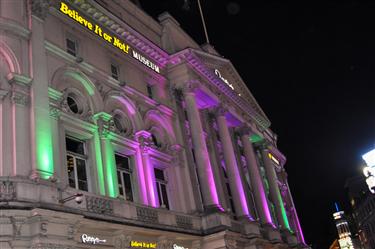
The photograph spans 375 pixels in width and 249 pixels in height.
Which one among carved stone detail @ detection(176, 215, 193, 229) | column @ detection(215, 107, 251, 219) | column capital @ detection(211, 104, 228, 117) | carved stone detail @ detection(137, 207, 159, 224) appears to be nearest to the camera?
carved stone detail @ detection(137, 207, 159, 224)

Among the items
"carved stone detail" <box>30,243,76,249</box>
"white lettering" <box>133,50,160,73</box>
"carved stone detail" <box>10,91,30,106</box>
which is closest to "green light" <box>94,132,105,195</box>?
"carved stone detail" <box>10,91,30,106</box>

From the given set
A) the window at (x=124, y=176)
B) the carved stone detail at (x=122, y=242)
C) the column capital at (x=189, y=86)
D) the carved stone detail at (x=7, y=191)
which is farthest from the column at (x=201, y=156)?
the carved stone detail at (x=7, y=191)

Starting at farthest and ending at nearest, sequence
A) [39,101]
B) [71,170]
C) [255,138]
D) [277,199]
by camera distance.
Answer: [255,138] → [277,199] → [71,170] → [39,101]

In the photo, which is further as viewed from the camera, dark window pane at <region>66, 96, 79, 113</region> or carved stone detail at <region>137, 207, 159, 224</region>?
dark window pane at <region>66, 96, 79, 113</region>

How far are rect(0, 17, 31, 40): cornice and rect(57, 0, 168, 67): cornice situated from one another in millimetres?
4049

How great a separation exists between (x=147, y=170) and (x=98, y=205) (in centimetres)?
571

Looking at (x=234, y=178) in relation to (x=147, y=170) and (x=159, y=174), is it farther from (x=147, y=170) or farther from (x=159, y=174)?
(x=147, y=170)

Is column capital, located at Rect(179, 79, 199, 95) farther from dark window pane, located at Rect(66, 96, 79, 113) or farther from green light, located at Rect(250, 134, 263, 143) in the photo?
green light, located at Rect(250, 134, 263, 143)

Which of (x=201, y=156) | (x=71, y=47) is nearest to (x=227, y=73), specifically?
(x=201, y=156)

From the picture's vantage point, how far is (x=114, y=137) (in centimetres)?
2262

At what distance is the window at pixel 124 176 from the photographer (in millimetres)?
22703

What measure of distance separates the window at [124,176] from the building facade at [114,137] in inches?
3.1

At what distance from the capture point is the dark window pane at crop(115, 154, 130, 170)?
76.4ft

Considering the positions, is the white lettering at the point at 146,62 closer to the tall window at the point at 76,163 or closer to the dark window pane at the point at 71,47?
the dark window pane at the point at 71,47
